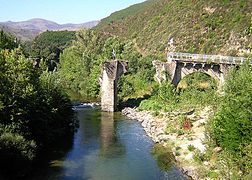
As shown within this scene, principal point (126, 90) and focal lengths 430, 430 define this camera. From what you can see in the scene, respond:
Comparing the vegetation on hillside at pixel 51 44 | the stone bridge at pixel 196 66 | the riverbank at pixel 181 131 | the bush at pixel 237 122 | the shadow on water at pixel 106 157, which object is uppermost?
the vegetation on hillside at pixel 51 44

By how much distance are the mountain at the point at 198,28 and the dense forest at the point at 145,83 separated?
8.8 inches

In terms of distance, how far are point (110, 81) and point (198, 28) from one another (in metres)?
39.5

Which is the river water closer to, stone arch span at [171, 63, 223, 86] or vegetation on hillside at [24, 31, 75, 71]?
stone arch span at [171, 63, 223, 86]

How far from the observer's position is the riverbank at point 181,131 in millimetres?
33963

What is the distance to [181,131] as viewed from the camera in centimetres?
4106

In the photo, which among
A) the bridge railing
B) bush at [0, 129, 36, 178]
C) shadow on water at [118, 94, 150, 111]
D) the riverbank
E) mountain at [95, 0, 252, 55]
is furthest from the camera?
mountain at [95, 0, 252, 55]

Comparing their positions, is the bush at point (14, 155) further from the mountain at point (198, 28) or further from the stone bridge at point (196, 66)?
the mountain at point (198, 28)

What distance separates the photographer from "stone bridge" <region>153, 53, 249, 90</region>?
52.9m

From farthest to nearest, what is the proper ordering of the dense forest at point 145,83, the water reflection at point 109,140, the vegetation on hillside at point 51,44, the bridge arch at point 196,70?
the vegetation on hillside at point 51,44
the bridge arch at point 196,70
the water reflection at point 109,140
the dense forest at point 145,83

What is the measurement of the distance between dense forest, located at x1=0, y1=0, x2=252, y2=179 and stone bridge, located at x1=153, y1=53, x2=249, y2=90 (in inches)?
70.5

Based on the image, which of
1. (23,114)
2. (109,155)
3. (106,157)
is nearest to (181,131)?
(109,155)

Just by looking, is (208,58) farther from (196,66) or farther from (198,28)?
(198,28)

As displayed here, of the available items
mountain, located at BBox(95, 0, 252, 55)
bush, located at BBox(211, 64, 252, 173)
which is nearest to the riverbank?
bush, located at BBox(211, 64, 252, 173)

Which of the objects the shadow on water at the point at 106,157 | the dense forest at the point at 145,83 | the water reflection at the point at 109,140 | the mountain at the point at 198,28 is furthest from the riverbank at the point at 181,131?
the mountain at the point at 198,28
